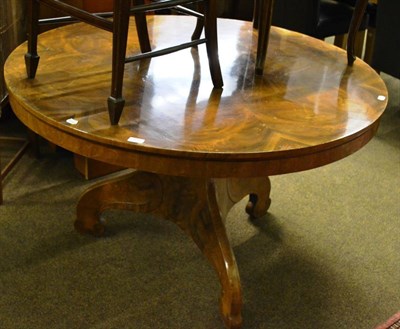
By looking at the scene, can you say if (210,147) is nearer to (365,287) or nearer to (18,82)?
(18,82)

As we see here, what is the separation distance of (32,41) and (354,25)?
35.1 inches

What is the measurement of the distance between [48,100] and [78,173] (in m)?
0.86

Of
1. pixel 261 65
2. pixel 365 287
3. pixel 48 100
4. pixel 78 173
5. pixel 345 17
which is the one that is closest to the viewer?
pixel 48 100

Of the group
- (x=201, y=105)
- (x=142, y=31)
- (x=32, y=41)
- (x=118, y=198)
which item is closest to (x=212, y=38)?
(x=201, y=105)

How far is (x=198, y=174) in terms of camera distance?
122 centimetres

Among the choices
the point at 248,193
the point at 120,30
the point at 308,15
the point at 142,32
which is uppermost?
the point at 120,30

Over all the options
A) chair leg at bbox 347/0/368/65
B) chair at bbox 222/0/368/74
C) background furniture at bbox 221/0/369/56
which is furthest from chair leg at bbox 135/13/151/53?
background furniture at bbox 221/0/369/56

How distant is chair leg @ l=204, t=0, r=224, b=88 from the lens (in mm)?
1413

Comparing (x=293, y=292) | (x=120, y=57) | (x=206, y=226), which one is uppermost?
(x=120, y=57)

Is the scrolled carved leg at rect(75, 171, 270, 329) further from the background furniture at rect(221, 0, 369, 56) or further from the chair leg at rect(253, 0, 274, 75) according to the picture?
the background furniture at rect(221, 0, 369, 56)

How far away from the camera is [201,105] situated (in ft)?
4.64

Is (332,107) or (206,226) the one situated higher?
(332,107)

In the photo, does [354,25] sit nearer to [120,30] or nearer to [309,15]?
[120,30]

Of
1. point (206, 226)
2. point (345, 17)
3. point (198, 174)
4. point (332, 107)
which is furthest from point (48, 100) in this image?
point (345, 17)
